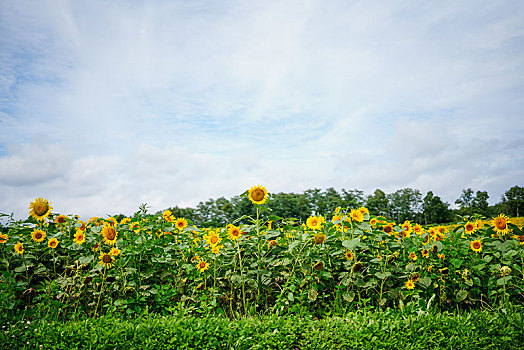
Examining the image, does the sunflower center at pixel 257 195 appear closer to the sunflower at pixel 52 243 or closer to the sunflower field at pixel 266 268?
the sunflower field at pixel 266 268

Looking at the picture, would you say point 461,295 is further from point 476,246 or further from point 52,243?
point 52,243

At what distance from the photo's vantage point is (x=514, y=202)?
154 feet

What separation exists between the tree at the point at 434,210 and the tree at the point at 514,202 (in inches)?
297

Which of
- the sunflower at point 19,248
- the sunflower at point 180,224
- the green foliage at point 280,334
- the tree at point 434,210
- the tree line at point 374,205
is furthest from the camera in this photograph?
the tree at point 434,210

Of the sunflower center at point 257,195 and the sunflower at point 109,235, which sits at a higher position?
the sunflower center at point 257,195

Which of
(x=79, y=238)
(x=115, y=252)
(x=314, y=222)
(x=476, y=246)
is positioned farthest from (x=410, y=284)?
(x=79, y=238)

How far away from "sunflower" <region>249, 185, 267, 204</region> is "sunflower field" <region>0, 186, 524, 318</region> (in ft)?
0.04

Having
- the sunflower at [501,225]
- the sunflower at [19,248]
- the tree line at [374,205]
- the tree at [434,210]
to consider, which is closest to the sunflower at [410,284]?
the sunflower at [501,225]

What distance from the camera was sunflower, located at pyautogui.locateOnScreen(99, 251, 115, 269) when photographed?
3966 millimetres

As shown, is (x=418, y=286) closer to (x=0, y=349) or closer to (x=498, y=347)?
(x=498, y=347)

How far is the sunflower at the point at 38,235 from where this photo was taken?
171 inches

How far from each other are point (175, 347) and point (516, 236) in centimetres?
391

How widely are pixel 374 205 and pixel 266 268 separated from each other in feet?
117

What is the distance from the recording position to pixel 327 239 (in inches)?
160
